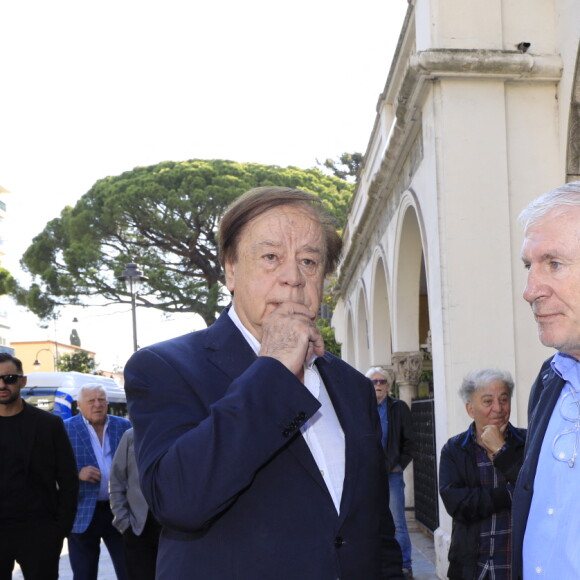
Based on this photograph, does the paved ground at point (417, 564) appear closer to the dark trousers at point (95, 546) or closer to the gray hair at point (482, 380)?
the dark trousers at point (95, 546)

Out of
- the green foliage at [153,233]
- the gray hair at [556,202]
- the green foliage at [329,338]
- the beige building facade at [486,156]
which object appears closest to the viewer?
the gray hair at [556,202]

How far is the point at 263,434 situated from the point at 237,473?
103 mm

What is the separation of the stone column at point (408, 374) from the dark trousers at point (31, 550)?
721cm

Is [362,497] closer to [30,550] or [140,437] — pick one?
[140,437]

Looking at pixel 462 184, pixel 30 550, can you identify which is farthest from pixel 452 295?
pixel 30 550

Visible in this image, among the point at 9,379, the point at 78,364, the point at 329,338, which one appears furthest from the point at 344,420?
the point at 78,364

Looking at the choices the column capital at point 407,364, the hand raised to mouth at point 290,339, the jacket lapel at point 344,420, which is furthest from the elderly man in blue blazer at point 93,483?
the column capital at point 407,364

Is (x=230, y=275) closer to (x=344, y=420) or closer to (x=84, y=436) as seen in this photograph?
(x=344, y=420)

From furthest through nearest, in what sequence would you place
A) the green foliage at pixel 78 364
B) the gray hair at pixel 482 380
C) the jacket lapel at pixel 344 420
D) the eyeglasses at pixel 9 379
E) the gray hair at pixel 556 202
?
the green foliage at pixel 78 364 → the eyeglasses at pixel 9 379 → the gray hair at pixel 482 380 → the gray hair at pixel 556 202 → the jacket lapel at pixel 344 420

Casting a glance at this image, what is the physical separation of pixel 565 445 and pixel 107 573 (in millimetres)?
7687

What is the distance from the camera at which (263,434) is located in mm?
1859

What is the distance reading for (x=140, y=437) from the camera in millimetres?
2006

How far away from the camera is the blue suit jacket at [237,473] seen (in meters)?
1.83

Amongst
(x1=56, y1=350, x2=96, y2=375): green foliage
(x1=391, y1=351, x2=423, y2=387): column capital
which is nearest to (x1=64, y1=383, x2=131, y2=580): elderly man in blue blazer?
(x1=391, y1=351, x2=423, y2=387): column capital
